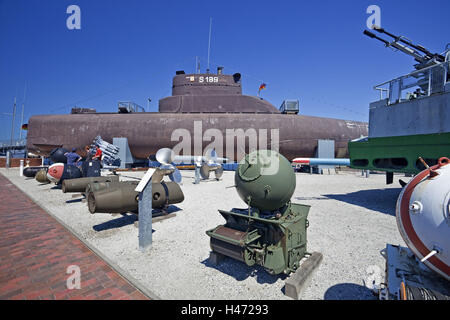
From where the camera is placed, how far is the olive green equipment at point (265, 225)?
12.1 ft

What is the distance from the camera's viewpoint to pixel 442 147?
310 inches

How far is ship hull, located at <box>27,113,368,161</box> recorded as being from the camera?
2341 cm

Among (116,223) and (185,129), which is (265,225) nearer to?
(116,223)

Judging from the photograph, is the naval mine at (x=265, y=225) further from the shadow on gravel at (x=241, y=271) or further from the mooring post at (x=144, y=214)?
the mooring post at (x=144, y=214)

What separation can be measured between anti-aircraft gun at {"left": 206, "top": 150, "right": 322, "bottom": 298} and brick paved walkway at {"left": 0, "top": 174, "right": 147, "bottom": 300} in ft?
5.49

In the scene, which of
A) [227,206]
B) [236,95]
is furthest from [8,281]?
[236,95]

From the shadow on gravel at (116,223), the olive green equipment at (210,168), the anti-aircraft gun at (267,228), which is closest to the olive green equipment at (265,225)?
the anti-aircraft gun at (267,228)

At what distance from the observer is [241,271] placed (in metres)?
4.19

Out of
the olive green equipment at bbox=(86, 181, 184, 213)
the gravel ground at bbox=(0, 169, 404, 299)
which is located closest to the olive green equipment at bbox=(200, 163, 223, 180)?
the gravel ground at bbox=(0, 169, 404, 299)

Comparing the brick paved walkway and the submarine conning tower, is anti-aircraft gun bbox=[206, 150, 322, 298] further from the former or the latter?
the submarine conning tower

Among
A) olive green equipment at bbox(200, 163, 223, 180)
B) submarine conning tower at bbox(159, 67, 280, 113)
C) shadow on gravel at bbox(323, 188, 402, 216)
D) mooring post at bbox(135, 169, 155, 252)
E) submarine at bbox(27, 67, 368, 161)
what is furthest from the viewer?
submarine conning tower at bbox(159, 67, 280, 113)

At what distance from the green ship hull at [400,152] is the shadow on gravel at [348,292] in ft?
24.3

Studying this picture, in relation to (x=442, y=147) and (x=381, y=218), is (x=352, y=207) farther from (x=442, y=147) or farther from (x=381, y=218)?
(x=442, y=147)
